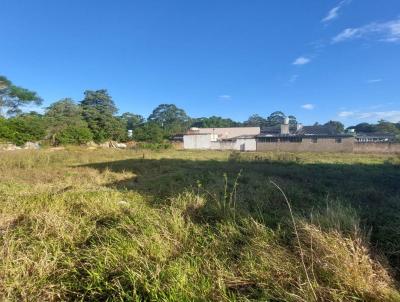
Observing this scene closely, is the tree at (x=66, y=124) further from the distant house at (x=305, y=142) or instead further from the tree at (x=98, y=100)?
the distant house at (x=305, y=142)

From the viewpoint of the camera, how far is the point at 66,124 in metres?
37.3

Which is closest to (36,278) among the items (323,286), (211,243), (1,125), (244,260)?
(211,243)

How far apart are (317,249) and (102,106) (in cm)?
5301

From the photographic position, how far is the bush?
32.2 m

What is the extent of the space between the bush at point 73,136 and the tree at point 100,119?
5.65m

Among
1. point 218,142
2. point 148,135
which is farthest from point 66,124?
point 218,142

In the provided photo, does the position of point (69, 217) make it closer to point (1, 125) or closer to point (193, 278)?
point (193, 278)

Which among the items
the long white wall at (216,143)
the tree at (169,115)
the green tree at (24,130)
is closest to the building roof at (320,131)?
the long white wall at (216,143)

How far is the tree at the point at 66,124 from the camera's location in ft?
108

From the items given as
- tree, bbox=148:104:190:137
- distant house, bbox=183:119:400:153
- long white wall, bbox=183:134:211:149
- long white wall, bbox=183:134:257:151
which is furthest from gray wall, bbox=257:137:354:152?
tree, bbox=148:104:190:137

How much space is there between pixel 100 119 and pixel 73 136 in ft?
37.9

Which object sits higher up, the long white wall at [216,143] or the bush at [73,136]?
the bush at [73,136]

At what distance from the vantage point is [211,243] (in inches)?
120

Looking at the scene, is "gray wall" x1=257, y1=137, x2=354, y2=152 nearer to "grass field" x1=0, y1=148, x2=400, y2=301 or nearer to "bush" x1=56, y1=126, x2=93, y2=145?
"bush" x1=56, y1=126, x2=93, y2=145
